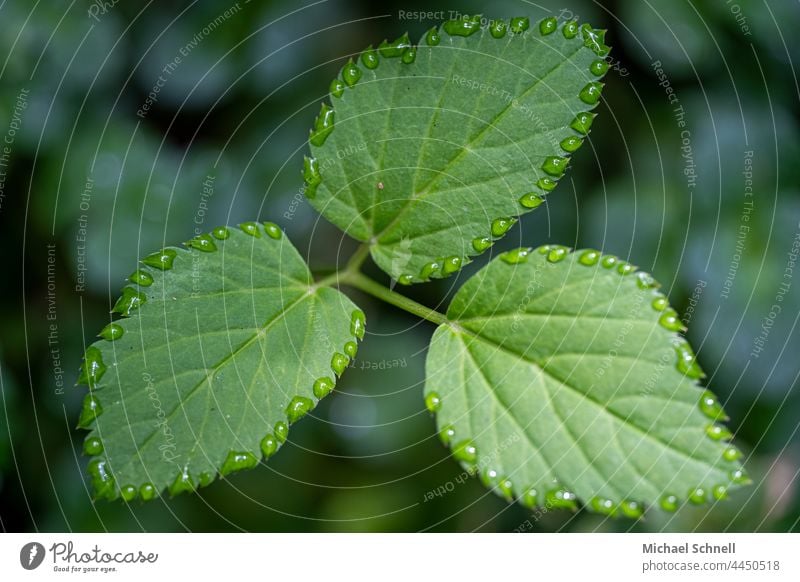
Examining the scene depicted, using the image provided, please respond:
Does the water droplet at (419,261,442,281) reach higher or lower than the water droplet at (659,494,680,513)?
higher

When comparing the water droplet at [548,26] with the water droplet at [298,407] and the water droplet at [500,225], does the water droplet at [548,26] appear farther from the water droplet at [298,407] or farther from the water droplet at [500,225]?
the water droplet at [298,407]

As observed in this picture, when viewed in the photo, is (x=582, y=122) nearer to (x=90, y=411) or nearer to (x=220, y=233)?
(x=220, y=233)

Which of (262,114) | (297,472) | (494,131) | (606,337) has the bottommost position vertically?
(297,472)

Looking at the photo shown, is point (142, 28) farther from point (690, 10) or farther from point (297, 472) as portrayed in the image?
point (690, 10)

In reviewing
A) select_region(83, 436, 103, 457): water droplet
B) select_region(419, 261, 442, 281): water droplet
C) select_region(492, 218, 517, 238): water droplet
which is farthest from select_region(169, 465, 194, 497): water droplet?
select_region(492, 218, 517, 238): water droplet

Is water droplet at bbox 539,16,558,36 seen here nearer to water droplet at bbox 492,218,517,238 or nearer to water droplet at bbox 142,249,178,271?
water droplet at bbox 492,218,517,238

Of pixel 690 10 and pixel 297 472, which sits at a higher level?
pixel 690 10
